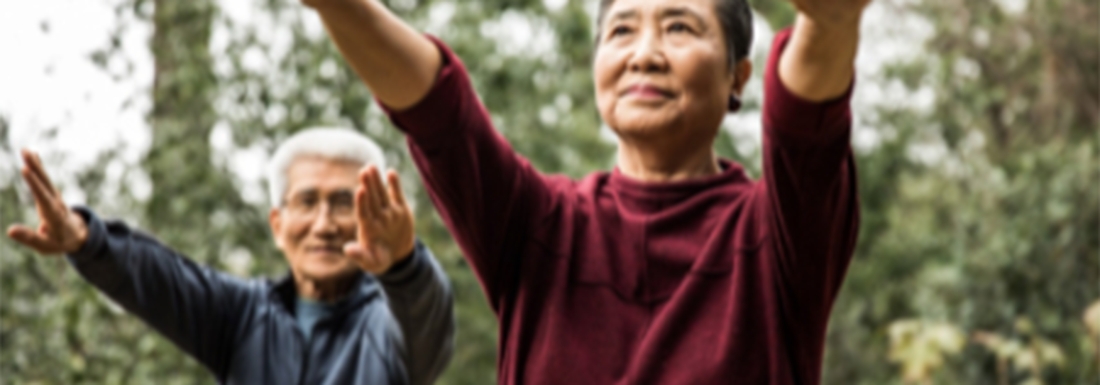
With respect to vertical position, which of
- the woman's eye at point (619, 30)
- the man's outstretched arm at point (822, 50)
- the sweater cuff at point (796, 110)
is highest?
the man's outstretched arm at point (822, 50)

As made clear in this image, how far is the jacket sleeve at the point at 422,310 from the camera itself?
3.27 m

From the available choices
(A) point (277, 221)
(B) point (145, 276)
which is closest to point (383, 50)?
(B) point (145, 276)

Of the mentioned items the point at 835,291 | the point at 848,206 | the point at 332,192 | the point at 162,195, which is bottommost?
the point at 162,195

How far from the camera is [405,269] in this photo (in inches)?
126

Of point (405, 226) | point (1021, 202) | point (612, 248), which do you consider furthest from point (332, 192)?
point (1021, 202)

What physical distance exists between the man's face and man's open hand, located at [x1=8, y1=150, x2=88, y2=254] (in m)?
0.63

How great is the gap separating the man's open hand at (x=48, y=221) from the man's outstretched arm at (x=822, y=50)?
1799mm

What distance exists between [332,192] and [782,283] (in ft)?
6.00

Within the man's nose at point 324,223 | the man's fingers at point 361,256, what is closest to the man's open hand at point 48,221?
the man's nose at point 324,223

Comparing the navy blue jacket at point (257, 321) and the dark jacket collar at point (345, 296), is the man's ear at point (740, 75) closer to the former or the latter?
the navy blue jacket at point (257, 321)

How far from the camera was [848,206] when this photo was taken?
7.88ft

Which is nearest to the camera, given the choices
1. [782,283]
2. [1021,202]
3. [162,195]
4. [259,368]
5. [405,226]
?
[782,283]

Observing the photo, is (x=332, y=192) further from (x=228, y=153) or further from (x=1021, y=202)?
(x=1021, y=202)

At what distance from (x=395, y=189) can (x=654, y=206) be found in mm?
441
